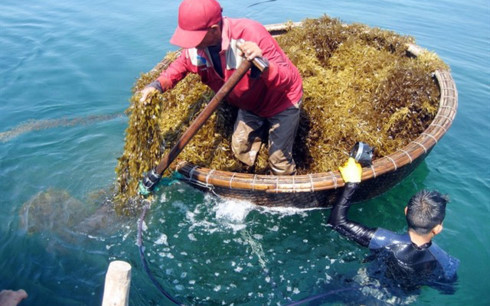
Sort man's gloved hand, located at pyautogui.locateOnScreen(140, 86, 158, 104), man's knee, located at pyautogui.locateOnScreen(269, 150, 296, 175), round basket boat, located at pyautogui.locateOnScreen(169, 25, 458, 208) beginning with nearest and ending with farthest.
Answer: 1. man's gloved hand, located at pyautogui.locateOnScreen(140, 86, 158, 104)
2. round basket boat, located at pyautogui.locateOnScreen(169, 25, 458, 208)
3. man's knee, located at pyautogui.locateOnScreen(269, 150, 296, 175)

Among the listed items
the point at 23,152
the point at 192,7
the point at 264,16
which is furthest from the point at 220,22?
the point at 264,16

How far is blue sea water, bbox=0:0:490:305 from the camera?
3.78 metres

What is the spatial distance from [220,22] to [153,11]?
955 cm

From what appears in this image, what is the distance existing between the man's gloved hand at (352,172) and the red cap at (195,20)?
190 centimetres

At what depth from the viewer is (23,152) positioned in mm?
5699

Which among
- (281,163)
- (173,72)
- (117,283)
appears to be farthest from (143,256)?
(173,72)

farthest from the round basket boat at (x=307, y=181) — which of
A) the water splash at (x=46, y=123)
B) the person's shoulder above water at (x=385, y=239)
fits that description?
the water splash at (x=46, y=123)

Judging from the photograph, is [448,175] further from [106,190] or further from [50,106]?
[50,106]

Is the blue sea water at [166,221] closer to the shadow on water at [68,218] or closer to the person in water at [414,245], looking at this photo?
the shadow on water at [68,218]

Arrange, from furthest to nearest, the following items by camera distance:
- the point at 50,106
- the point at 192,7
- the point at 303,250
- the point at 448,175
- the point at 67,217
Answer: the point at 50,106
the point at 448,175
the point at 67,217
the point at 303,250
the point at 192,7

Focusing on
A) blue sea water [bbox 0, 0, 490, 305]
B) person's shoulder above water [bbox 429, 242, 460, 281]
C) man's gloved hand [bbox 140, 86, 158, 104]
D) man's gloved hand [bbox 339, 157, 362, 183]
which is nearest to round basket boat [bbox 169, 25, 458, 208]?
man's gloved hand [bbox 339, 157, 362, 183]

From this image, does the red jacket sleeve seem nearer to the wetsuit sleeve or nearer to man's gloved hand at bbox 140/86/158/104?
man's gloved hand at bbox 140/86/158/104

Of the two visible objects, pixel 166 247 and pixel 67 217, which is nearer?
pixel 166 247

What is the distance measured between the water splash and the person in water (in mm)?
4699
